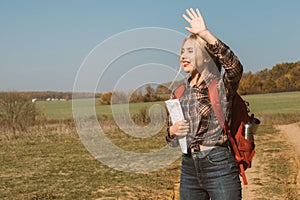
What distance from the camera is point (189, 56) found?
239cm

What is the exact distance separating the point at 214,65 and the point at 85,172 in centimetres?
886

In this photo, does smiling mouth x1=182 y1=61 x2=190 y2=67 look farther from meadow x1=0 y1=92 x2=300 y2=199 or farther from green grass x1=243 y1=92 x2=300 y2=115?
green grass x1=243 y1=92 x2=300 y2=115

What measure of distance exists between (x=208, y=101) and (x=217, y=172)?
42 centimetres

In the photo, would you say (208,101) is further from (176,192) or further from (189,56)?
(176,192)

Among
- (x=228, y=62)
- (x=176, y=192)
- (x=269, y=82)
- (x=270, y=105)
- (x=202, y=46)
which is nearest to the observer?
(x=228, y=62)

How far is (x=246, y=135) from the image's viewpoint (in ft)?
8.03

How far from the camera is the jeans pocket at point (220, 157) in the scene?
2391mm

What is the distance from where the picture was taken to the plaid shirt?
88.2 inches

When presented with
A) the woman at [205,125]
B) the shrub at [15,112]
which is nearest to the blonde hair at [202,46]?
the woman at [205,125]

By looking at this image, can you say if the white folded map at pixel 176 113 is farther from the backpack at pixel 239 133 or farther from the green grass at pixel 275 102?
the green grass at pixel 275 102

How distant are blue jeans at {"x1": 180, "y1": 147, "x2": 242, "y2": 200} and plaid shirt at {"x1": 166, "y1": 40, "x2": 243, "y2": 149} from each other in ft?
0.21

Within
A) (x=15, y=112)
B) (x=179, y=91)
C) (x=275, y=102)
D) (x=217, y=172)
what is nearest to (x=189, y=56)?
(x=179, y=91)

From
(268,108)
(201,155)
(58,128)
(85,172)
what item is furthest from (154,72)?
(268,108)

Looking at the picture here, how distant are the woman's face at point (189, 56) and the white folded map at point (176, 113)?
210mm
